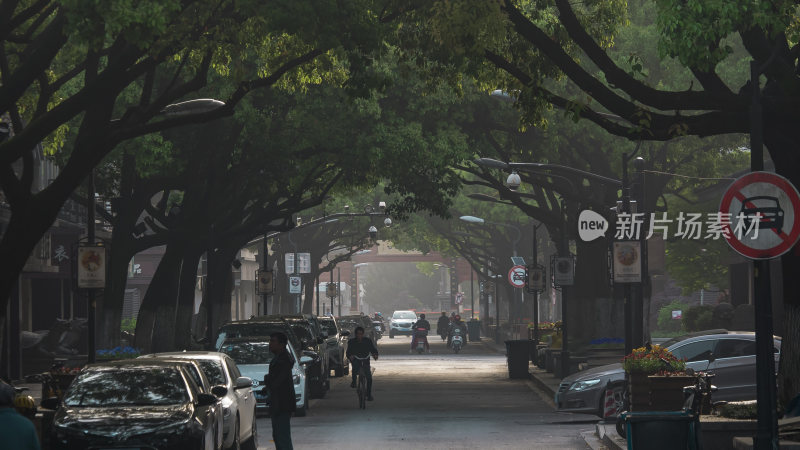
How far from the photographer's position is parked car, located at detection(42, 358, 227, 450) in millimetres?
14266

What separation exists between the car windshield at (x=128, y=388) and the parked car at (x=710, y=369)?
11.0 m

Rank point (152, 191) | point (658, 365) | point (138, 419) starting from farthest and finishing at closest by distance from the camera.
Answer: point (152, 191) < point (658, 365) < point (138, 419)

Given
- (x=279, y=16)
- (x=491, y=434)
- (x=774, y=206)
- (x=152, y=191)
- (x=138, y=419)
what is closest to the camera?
(x=774, y=206)

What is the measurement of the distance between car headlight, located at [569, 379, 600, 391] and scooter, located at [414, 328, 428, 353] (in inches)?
1641

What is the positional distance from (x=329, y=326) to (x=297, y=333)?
990cm

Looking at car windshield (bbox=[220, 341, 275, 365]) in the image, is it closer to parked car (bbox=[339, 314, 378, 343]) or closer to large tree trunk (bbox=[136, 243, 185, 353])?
large tree trunk (bbox=[136, 243, 185, 353])

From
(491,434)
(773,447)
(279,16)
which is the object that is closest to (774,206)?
(773,447)

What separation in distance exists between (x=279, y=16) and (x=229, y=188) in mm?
19565

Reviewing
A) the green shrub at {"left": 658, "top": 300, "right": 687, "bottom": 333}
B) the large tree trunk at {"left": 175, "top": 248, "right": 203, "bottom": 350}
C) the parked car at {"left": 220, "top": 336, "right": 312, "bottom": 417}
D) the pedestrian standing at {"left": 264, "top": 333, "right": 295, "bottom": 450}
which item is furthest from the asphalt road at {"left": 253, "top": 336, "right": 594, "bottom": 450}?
the green shrub at {"left": 658, "top": 300, "right": 687, "bottom": 333}

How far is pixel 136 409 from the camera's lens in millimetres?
14898

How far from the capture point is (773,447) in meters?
12.4

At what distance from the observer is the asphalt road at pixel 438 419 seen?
20.7m

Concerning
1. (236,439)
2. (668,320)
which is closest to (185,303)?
(236,439)

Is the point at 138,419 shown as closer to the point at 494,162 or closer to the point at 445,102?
the point at 494,162
